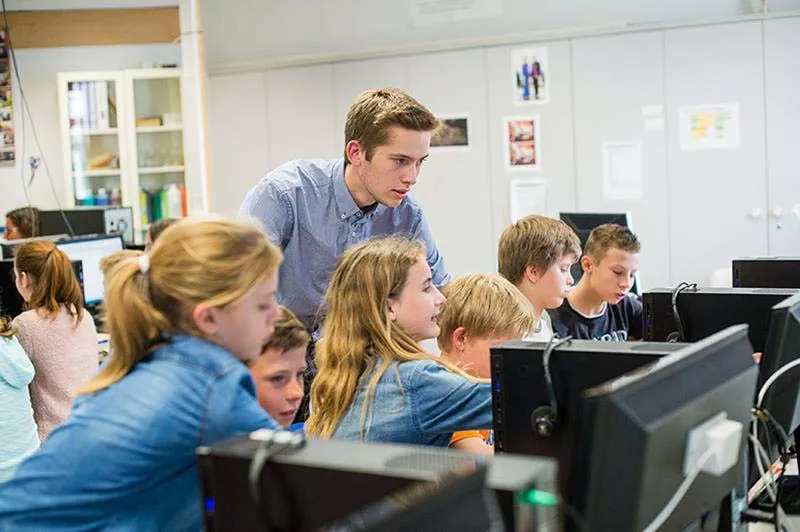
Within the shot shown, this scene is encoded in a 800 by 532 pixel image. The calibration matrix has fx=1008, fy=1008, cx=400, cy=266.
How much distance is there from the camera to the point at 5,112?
24.3 ft

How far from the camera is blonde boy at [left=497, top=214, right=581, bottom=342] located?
2.90 meters

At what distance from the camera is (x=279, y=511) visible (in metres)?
1.04

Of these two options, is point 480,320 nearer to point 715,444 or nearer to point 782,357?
point 782,357

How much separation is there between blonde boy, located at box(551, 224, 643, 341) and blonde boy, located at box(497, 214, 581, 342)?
0.15m

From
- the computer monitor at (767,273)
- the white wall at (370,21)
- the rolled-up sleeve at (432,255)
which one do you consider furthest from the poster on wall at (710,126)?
the rolled-up sleeve at (432,255)

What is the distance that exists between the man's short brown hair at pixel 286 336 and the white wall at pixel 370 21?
→ 4.02 meters

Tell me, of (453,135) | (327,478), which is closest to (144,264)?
(327,478)

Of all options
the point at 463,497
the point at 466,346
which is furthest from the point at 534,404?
the point at 466,346

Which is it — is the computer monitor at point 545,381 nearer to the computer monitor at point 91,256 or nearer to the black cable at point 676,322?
the black cable at point 676,322

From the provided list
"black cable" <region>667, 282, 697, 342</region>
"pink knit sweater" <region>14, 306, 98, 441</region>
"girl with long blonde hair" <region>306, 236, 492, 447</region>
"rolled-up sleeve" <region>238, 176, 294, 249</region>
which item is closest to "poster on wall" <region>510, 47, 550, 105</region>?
"pink knit sweater" <region>14, 306, 98, 441</region>

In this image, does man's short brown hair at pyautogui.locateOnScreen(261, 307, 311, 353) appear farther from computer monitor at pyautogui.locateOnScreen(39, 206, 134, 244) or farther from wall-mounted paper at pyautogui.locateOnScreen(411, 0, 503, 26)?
wall-mounted paper at pyautogui.locateOnScreen(411, 0, 503, 26)

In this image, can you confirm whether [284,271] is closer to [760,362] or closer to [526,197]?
[760,362]

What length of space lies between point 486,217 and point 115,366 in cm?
465

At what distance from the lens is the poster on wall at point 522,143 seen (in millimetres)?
5773
